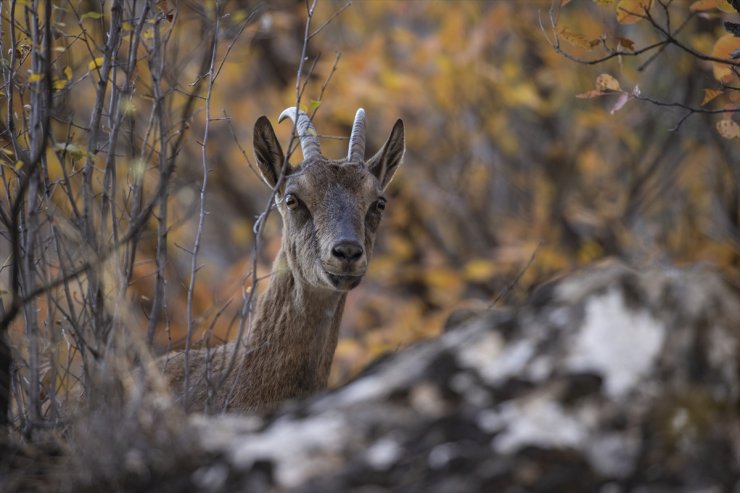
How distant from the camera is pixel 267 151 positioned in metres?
7.38

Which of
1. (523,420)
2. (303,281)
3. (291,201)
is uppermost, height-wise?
(291,201)

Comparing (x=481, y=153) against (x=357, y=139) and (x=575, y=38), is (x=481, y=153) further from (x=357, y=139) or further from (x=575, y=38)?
(x=575, y=38)

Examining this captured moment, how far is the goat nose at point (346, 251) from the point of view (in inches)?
256

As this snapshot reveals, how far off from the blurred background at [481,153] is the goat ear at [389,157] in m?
4.64

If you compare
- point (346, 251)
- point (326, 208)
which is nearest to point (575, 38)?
point (346, 251)

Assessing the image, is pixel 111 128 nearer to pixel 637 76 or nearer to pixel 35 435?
pixel 35 435

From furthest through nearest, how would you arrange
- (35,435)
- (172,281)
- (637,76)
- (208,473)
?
(172,281) → (637,76) → (35,435) → (208,473)

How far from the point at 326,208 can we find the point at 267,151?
802 millimetres

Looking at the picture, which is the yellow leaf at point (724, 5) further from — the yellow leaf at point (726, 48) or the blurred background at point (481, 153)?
the blurred background at point (481, 153)

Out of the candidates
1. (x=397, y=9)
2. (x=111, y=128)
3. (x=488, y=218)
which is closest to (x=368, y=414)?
(x=111, y=128)

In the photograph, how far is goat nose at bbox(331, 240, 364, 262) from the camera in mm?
6496

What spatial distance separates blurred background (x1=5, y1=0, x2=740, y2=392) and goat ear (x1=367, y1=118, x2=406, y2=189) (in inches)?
183

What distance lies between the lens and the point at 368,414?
3.53 meters

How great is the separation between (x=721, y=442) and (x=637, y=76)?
12.5 metres
